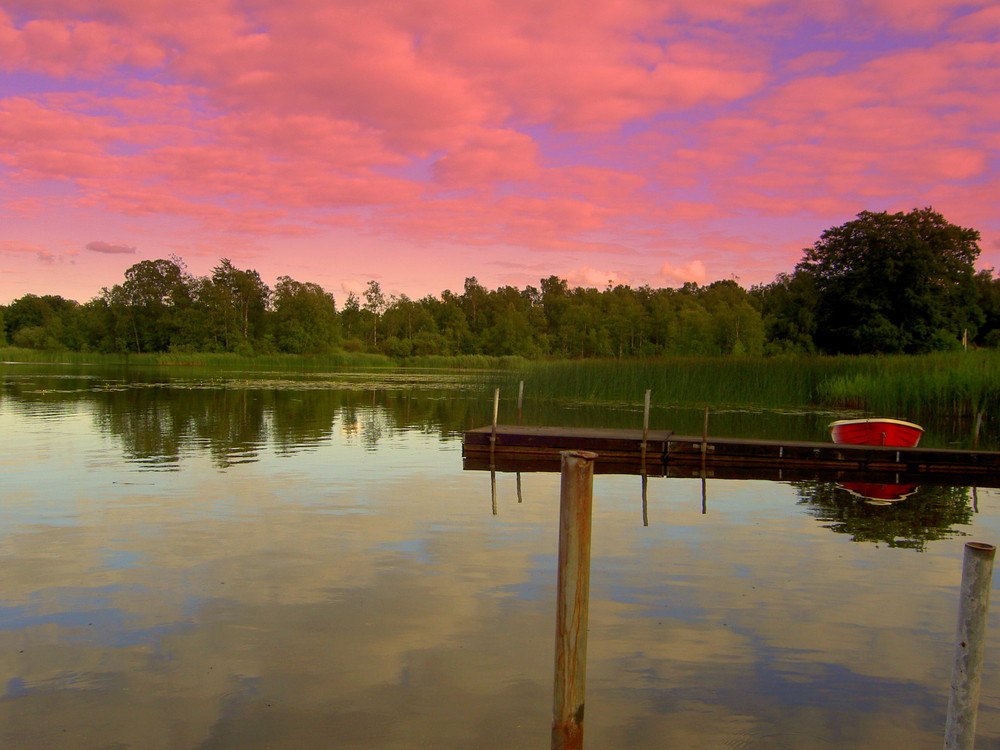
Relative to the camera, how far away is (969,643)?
3508 mm

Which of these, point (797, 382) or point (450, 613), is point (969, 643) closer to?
point (450, 613)

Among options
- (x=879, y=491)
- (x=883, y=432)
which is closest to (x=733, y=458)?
(x=879, y=491)

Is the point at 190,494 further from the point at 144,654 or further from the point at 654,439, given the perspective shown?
the point at 654,439

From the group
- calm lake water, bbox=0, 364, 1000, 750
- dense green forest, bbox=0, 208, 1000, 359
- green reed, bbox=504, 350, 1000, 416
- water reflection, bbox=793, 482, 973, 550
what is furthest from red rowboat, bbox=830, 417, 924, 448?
dense green forest, bbox=0, 208, 1000, 359

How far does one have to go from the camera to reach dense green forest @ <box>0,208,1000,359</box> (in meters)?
43.5

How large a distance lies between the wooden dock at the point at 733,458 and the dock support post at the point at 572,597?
39.5 feet

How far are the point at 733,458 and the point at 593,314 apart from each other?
94.9 metres

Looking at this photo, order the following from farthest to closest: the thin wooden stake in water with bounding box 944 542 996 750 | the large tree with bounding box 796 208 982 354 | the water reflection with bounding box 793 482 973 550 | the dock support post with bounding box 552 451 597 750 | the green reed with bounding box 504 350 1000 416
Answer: the large tree with bounding box 796 208 982 354, the green reed with bounding box 504 350 1000 416, the water reflection with bounding box 793 482 973 550, the dock support post with bounding box 552 451 597 750, the thin wooden stake in water with bounding box 944 542 996 750

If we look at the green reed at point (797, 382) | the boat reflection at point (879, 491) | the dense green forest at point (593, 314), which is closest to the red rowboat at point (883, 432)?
the boat reflection at point (879, 491)

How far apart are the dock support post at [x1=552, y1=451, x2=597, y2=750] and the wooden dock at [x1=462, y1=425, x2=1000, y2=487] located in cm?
1205

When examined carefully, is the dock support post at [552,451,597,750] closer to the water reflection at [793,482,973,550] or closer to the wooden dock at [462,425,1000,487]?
the water reflection at [793,482,973,550]

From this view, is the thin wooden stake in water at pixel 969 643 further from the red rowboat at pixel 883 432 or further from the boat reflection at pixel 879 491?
the red rowboat at pixel 883 432

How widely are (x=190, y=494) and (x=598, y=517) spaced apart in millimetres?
6302

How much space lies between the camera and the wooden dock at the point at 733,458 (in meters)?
16.1
